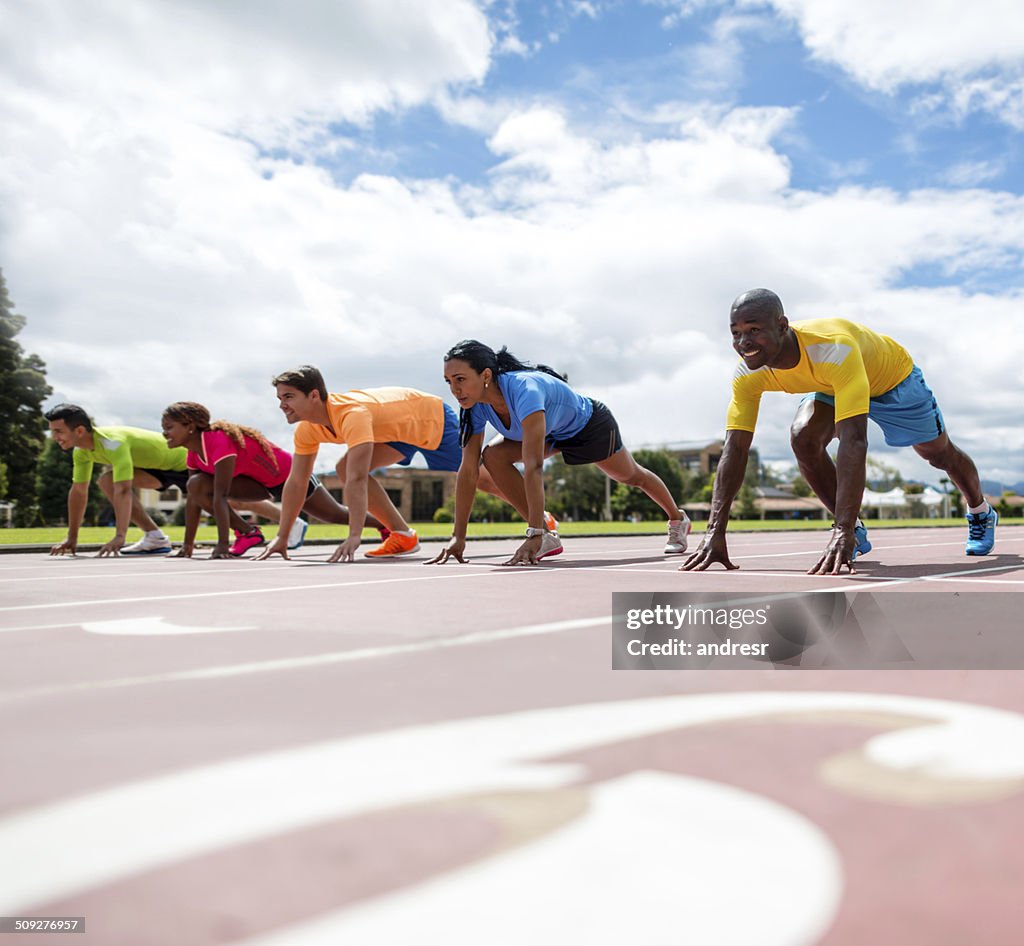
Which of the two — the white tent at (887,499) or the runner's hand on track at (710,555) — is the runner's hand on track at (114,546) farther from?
the white tent at (887,499)

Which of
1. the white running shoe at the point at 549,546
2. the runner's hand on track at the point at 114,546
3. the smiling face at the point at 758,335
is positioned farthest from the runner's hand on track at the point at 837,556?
the runner's hand on track at the point at 114,546

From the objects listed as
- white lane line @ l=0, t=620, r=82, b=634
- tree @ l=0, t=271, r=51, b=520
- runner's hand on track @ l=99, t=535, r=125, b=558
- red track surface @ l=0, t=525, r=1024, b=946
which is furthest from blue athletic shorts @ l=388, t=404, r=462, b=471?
tree @ l=0, t=271, r=51, b=520

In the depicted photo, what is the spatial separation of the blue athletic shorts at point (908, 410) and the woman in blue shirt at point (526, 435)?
1774 millimetres

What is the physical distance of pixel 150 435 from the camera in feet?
36.6

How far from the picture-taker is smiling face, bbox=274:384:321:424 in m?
7.86

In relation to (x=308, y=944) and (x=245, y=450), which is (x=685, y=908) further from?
(x=245, y=450)

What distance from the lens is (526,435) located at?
250 inches

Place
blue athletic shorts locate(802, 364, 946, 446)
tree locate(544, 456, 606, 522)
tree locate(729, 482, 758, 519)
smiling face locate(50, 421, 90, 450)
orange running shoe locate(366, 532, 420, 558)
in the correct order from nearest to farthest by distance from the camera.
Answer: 1. blue athletic shorts locate(802, 364, 946, 446)
2. orange running shoe locate(366, 532, 420, 558)
3. smiling face locate(50, 421, 90, 450)
4. tree locate(544, 456, 606, 522)
5. tree locate(729, 482, 758, 519)

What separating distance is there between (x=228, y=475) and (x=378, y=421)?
156 centimetres

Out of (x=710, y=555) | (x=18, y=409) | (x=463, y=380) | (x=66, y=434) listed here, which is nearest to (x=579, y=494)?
(x=18, y=409)

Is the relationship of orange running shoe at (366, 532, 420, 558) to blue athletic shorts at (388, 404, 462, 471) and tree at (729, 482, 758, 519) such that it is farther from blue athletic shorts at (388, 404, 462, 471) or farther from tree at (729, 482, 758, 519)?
tree at (729, 482, 758, 519)

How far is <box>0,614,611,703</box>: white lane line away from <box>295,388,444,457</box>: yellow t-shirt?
5.11 metres

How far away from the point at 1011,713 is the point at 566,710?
31.5 inches

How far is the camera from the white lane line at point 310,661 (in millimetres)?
1991
